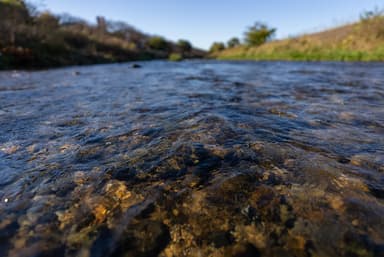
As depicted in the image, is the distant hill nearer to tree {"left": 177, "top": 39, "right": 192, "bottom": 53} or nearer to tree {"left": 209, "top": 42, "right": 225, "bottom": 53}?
tree {"left": 209, "top": 42, "right": 225, "bottom": 53}

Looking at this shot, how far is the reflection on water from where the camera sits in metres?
1.40

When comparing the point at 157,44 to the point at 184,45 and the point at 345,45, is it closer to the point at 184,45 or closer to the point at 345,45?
the point at 184,45

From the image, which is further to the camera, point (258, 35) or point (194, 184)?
point (258, 35)

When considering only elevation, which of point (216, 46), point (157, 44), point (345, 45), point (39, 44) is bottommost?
point (216, 46)

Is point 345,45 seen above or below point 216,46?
above

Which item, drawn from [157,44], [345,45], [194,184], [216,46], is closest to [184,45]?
[157,44]

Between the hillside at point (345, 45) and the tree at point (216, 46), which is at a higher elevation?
the hillside at point (345, 45)

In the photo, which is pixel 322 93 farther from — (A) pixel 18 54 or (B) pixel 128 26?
(B) pixel 128 26

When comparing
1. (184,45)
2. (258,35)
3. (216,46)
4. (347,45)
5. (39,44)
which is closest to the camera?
(39,44)

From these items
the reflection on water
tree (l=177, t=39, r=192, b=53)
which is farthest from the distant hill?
tree (l=177, t=39, r=192, b=53)

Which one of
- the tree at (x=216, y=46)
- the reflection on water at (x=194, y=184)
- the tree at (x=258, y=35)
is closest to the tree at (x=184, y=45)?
the tree at (x=216, y=46)

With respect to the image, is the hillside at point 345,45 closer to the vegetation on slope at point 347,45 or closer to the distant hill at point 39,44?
the vegetation on slope at point 347,45

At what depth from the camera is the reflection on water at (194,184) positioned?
1396mm

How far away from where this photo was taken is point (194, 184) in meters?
1.91
